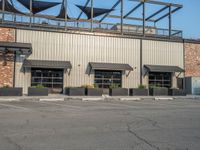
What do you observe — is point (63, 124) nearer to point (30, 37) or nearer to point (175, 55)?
point (30, 37)

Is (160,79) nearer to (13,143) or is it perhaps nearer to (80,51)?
(80,51)

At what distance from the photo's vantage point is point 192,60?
29000mm

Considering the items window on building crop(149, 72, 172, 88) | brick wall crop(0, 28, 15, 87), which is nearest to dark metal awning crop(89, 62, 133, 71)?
window on building crop(149, 72, 172, 88)

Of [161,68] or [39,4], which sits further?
[39,4]

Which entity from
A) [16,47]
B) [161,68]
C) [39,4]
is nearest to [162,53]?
[161,68]

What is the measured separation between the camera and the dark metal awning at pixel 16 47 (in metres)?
21.5

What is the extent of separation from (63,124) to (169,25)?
25223 mm

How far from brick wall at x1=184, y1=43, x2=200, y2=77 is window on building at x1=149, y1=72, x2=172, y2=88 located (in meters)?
2.34

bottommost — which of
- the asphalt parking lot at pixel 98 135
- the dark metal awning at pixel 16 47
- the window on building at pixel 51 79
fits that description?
the asphalt parking lot at pixel 98 135

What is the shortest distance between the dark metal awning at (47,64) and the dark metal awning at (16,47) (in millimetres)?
945

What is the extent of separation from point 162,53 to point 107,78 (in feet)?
22.0

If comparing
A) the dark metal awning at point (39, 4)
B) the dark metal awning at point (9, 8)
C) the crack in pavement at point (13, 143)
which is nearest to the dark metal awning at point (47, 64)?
the dark metal awning at point (39, 4)

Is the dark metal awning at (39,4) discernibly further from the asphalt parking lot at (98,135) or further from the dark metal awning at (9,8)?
the asphalt parking lot at (98,135)

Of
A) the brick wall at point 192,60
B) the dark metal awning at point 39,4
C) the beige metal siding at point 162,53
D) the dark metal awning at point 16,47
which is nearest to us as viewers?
the dark metal awning at point 16,47
